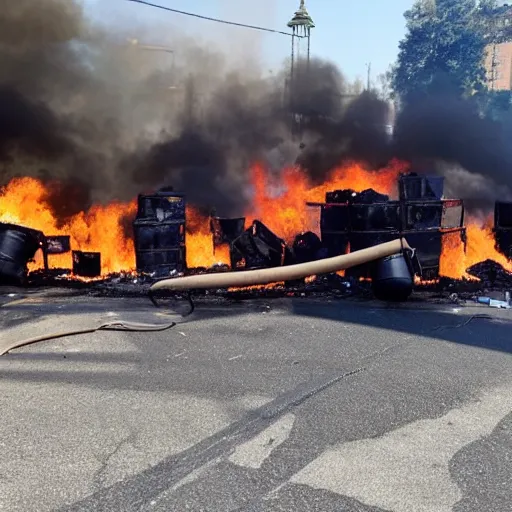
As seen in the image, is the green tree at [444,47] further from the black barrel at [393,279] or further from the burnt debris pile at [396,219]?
the black barrel at [393,279]

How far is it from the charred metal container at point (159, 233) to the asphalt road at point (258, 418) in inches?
141

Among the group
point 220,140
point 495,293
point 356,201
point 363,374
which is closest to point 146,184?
point 220,140

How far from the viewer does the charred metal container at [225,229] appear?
11320 mm

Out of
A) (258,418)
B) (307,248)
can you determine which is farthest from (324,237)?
(258,418)

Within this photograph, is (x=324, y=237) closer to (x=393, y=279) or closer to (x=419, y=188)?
(x=419, y=188)

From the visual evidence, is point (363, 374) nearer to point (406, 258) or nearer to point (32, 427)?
point (32, 427)

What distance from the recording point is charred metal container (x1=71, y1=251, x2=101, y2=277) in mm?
10594

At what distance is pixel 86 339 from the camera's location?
582 cm

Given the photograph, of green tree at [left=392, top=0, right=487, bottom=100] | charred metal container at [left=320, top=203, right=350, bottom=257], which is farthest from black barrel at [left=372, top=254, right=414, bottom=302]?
green tree at [left=392, top=0, right=487, bottom=100]

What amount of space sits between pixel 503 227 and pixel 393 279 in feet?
14.1

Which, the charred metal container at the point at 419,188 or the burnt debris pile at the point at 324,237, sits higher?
the charred metal container at the point at 419,188

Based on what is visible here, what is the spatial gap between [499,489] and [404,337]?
10.3 feet

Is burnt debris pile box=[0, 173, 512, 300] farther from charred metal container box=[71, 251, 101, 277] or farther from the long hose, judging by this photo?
the long hose

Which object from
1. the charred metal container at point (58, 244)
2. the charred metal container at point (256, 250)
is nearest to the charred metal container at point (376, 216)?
the charred metal container at point (256, 250)
